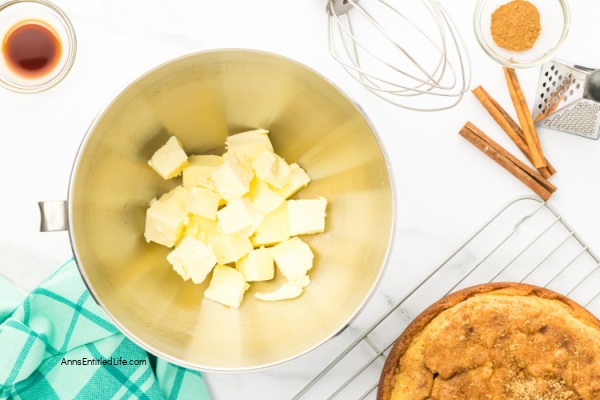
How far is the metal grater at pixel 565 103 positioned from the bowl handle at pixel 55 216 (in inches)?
45.5

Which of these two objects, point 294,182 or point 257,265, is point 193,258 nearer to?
point 257,265

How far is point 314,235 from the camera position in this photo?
1575mm

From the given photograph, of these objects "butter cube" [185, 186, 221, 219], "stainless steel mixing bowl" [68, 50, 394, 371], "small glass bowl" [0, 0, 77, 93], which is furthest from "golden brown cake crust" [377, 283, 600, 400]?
"small glass bowl" [0, 0, 77, 93]

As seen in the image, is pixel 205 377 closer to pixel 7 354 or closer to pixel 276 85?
pixel 7 354

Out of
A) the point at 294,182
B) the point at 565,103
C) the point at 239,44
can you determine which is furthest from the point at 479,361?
the point at 239,44

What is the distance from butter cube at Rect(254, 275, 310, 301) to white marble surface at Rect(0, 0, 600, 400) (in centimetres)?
21

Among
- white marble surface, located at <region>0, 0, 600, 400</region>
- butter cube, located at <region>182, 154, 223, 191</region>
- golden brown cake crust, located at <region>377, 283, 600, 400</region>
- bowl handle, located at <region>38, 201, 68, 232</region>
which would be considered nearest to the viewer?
bowl handle, located at <region>38, 201, 68, 232</region>

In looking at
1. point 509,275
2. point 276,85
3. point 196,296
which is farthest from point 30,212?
point 509,275

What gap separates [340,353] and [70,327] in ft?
2.19

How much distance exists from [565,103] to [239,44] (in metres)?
0.83

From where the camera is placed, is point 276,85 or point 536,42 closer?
point 276,85

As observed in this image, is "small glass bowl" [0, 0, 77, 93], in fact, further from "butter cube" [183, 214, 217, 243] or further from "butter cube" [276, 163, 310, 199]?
"butter cube" [276, 163, 310, 199]

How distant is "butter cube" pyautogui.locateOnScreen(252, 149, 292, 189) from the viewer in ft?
4.93

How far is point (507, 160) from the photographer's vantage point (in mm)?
1669
